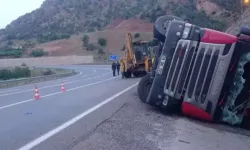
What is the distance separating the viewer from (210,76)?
9.63 m

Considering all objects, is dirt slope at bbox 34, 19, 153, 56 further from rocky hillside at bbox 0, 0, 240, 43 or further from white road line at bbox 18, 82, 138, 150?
white road line at bbox 18, 82, 138, 150

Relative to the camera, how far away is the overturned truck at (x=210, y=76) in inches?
378

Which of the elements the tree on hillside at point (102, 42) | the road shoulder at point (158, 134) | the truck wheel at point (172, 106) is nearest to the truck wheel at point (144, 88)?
the road shoulder at point (158, 134)

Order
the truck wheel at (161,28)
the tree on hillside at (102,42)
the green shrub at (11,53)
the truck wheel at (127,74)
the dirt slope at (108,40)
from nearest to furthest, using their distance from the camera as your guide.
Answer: the truck wheel at (161,28) → the truck wheel at (127,74) → the green shrub at (11,53) → the dirt slope at (108,40) → the tree on hillside at (102,42)

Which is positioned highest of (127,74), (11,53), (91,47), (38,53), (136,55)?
(136,55)

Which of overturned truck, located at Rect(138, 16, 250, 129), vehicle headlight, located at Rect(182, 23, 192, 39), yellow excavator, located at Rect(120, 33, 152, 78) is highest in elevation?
vehicle headlight, located at Rect(182, 23, 192, 39)

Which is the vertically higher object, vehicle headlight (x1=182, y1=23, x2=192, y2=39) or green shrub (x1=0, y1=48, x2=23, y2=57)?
vehicle headlight (x1=182, y1=23, x2=192, y2=39)

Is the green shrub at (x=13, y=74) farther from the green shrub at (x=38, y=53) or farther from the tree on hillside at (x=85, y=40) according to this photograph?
the tree on hillside at (x=85, y=40)

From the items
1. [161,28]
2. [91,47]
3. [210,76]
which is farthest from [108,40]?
[210,76]

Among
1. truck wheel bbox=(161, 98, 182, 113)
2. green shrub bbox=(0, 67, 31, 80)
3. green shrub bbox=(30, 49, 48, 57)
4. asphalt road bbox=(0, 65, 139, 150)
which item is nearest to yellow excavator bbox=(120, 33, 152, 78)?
asphalt road bbox=(0, 65, 139, 150)

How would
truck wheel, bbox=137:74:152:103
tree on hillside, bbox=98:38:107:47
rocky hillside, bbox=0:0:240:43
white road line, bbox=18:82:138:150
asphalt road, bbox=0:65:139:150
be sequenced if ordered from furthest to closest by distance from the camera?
rocky hillside, bbox=0:0:240:43, tree on hillside, bbox=98:38:107:47, truck wheel, bbox=137:74:152:103, asphalt road, bbox=0:65:139:150, white road line, bbox=18:82:138:150

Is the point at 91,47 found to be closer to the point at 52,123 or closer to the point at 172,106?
the point at 172,106

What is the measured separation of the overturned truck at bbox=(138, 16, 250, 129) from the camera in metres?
9.59

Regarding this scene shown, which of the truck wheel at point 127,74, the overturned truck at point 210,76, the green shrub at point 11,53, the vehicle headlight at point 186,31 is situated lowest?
the green shrub at point 11,53
